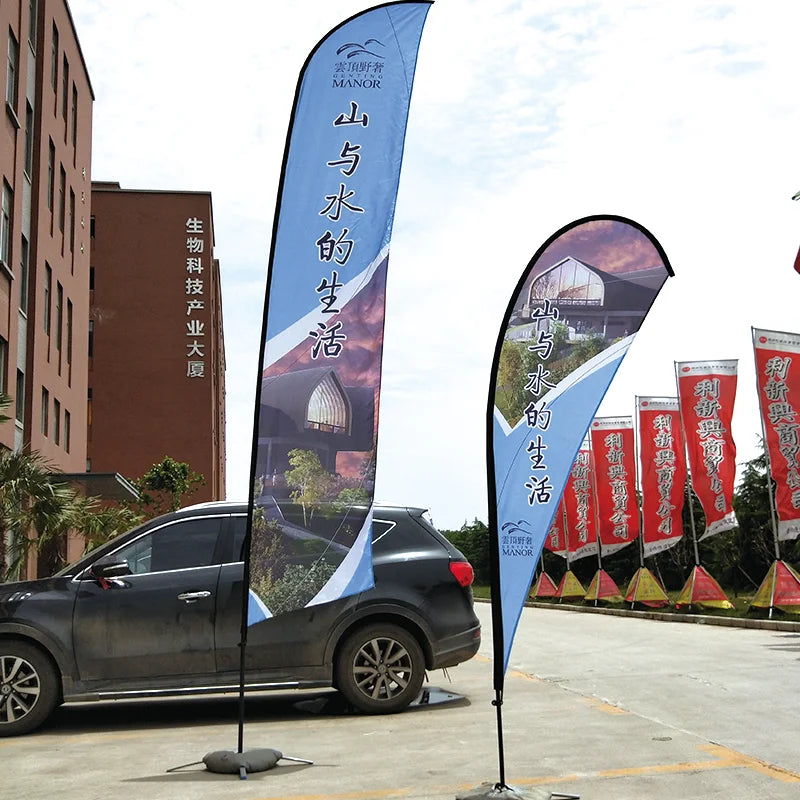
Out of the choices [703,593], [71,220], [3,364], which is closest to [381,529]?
[703,593]

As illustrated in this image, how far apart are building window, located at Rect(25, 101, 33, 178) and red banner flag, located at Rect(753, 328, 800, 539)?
18.5 m

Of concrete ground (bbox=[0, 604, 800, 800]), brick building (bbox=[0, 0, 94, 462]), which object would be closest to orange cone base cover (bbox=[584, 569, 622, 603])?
brick building (bbox=[0, 0, 94, 462])

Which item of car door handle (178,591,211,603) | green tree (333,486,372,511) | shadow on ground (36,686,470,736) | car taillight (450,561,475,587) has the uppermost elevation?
green tree (333,486,372,511)

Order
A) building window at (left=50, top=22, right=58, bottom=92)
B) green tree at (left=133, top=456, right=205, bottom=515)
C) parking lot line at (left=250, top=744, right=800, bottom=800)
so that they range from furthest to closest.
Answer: green tree at (left=133, top=456, right=205, bottom=515), building window at (left=50, top=22, right=58, bottom=92), parking lot line at (left=250, top=744, right=800, bottom=800)

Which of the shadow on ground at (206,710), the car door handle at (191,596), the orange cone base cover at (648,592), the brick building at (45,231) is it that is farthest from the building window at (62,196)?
the car door handle at (191,596)

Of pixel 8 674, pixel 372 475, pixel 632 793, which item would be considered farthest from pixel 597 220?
pixel 8 674

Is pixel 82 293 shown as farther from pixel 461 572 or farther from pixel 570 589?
pixel 461 572

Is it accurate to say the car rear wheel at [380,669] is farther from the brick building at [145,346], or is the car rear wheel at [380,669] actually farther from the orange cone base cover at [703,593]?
the brick building at [145,346]

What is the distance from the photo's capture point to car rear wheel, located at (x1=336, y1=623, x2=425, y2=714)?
9164 millimetres

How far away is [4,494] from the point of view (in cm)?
1495

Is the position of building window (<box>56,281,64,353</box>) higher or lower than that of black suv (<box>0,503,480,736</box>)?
higher

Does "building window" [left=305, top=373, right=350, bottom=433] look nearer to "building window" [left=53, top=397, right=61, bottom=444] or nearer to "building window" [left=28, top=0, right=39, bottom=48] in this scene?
"building window" [left=28, top=0, right=39, bottom=48]

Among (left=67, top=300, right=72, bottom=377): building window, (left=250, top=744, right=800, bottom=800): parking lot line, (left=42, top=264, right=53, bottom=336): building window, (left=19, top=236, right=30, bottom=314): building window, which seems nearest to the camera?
(left=250, top=744, right=800, bottom=800): parking lot line

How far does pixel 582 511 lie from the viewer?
33.7 m
